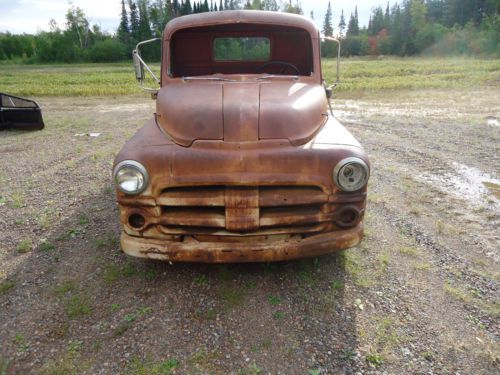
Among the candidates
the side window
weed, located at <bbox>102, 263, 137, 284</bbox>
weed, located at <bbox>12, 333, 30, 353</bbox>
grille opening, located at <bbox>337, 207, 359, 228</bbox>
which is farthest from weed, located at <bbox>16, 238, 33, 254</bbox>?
grille opening, located at <bbox>337, 207, 359, 228</bbox>

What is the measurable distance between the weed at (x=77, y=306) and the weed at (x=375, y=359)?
2.05 meters

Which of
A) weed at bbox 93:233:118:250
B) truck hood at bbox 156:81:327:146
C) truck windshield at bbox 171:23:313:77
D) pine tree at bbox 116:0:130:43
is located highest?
pine tree at bbox 116:0:130:43

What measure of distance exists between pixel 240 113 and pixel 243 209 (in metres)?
0.78

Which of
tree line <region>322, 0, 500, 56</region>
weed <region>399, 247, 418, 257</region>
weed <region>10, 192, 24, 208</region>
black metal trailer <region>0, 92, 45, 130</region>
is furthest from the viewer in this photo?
tree line <region>322, 0, 500, 56</region>

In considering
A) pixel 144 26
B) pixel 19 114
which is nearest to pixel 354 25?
pixel 144 26

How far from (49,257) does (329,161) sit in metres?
2.86

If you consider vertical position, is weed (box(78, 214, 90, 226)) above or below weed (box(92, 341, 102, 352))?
above

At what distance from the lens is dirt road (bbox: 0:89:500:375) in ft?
8.15

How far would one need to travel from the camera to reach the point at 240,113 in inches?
118

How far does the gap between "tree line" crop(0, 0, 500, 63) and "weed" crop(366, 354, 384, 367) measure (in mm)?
59340

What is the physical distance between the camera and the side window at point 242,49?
462 centimetres

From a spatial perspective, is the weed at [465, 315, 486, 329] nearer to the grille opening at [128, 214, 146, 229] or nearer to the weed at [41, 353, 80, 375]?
the grille opening at [128, 214, 146, 229]

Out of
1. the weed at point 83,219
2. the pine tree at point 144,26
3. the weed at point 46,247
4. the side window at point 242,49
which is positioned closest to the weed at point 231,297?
the weed at point 46,247

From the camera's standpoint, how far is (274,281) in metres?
3.26
